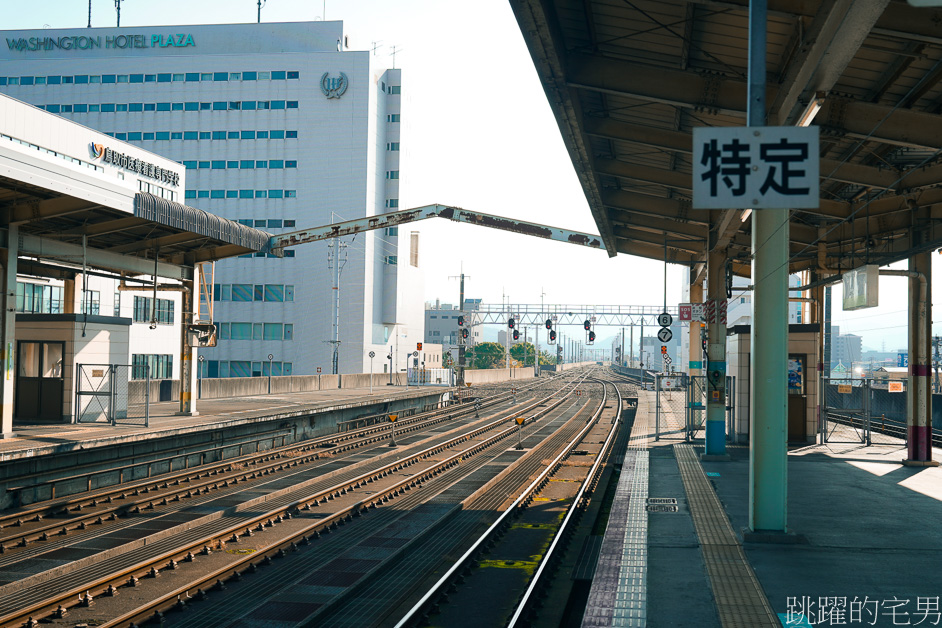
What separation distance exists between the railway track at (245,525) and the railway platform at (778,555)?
203 inches

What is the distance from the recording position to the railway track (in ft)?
31.2

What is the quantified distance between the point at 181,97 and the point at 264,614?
227 feet

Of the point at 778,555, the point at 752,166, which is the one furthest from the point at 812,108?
the point at 778,555

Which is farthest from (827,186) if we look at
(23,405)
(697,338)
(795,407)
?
(23,405)

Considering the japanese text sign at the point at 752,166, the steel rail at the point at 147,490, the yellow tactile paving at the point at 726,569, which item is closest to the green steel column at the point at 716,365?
the yellow tactile paving at the point at 726,569

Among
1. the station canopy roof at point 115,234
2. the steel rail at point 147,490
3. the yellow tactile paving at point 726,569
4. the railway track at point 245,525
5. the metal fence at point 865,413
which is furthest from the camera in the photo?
the metal fence at point 865,413

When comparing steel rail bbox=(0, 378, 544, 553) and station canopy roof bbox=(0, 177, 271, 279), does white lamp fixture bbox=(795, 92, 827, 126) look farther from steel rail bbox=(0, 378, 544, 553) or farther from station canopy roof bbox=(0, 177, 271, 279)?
station canopy roof bbox=(0, 177, 271, 279)

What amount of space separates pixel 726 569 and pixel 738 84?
7.15 meters

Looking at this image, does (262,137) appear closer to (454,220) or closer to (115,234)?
(454,220)

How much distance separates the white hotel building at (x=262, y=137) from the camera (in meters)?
67.2

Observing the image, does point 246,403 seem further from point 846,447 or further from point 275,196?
point 275,196

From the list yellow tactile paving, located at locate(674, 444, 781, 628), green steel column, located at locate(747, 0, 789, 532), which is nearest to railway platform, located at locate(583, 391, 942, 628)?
yellow tactile paving, located at locate(674, 444, 781, 628)

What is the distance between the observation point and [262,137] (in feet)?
226

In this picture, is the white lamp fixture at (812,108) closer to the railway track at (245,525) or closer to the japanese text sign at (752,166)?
the japanese text sign at (752,166)
